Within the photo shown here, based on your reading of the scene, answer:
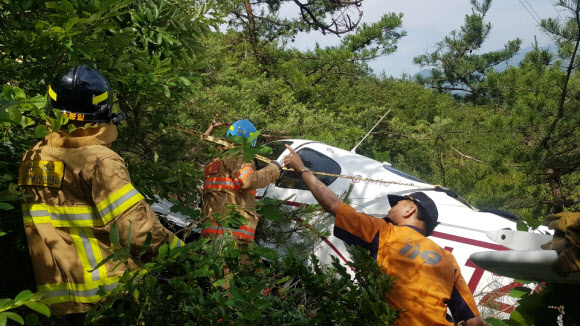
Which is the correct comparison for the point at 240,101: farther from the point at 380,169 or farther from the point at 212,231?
the point at 212,231

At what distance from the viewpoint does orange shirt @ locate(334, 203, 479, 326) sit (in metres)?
2.77

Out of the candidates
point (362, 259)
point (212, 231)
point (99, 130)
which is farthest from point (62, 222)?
point (362, 259)

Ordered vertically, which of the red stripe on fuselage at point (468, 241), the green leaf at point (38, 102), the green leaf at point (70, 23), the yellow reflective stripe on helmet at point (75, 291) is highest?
the green leaf at point (70, 23)

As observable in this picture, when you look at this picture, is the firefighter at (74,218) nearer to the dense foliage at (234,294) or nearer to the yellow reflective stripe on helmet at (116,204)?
the yellow reflective stripe on helmet at (116,204)

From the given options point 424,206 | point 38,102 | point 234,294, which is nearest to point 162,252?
point 234,294

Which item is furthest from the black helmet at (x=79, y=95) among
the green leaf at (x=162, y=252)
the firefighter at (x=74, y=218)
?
the green leaf at (x=162, y=252)

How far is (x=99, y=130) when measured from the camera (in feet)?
8.00

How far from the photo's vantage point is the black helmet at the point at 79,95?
2400 mm

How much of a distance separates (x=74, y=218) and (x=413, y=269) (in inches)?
76.6

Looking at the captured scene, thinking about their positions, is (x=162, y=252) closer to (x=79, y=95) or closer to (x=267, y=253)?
(x=267, y=253)

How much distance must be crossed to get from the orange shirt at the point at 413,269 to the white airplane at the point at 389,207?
507 mm

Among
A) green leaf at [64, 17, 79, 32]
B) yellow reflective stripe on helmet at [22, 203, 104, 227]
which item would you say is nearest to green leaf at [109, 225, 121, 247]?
yellow reflective stripe on helmet at [22, 203, 104, 227]

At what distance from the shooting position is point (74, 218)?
2.27 metres

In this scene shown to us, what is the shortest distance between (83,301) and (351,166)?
3.77m
